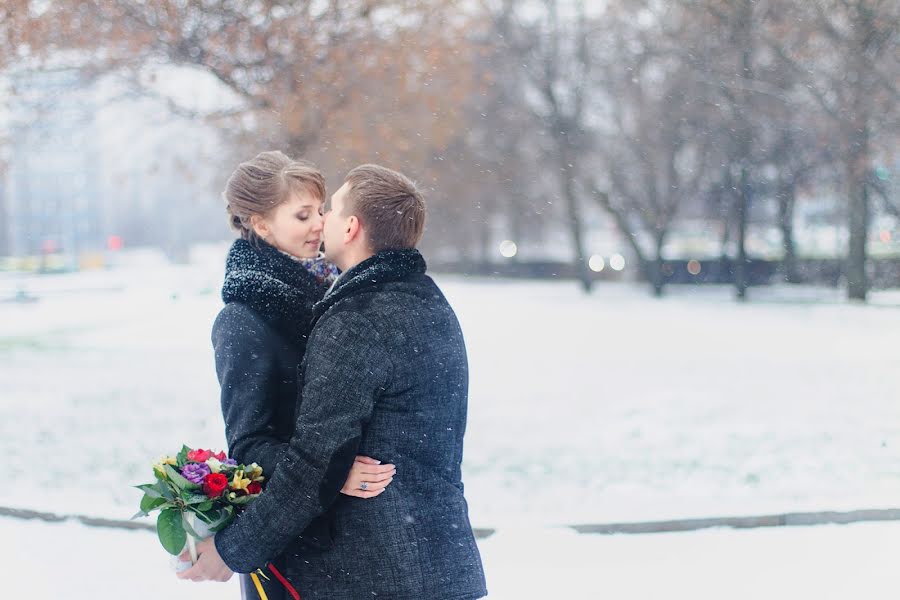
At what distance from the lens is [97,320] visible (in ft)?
75.2

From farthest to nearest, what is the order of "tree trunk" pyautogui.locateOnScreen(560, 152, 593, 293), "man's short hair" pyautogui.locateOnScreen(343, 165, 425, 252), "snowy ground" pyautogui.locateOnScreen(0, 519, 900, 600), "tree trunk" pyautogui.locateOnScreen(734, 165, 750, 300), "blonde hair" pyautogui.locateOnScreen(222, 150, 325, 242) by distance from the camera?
"tree trunk" pyautogui.locateOnScreen(560, 152, 593, 293) < "tree trunk" pyautogui.locateOnScreen(734, 165, 750, 300) < "snowy ground" pyautogui.locateOnScreen(0, 519, 900, 600) < "blonde hair" pyautogui.locateOnScreen(222, 150, 325, 242) < "man's short hair" pyautogui.locateOnScreen(343, 165, 425, 252)

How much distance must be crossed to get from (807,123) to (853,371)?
396 inches

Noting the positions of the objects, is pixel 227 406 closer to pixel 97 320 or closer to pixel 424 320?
pixel 424 320

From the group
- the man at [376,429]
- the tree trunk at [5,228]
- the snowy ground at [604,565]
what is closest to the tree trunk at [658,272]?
the snowy ground at [604,565]

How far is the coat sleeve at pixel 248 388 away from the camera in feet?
8.35

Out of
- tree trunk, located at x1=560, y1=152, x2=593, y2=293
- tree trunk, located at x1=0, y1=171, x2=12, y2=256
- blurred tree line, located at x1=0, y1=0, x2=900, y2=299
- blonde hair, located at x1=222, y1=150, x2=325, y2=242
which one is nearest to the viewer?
blonde hair, located at x1=222, y1=150, x2=325, y2=242

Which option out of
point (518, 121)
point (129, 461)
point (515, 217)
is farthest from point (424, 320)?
point (515, 217)

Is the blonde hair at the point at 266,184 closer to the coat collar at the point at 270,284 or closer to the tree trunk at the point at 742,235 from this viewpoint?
the coat collar at the point at 270,284

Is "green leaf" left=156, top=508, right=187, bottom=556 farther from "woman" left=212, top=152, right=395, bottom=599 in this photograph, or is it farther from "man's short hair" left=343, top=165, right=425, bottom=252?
"man's short hair" left=343, top=165, right=425, bottom=252

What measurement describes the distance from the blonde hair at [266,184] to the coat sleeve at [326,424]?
64 cm

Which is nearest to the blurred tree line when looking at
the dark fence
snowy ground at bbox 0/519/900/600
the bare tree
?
the bare tree

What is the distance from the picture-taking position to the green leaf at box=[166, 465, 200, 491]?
2422mm

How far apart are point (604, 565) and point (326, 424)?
374 centimetres

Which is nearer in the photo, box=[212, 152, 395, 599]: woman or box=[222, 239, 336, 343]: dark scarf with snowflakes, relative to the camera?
box=[212, 152, 395, 599]: woman
